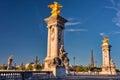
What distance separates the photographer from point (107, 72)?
3959cm

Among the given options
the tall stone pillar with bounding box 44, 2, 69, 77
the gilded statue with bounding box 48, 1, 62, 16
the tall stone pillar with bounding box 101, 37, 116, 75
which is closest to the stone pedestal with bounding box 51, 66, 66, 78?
the tall stone pillar with bounding box 44, 2, 69, 77

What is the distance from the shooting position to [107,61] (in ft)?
138

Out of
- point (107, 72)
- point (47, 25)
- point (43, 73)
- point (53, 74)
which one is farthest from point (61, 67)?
point (107, 72)

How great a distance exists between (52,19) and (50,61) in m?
6.62

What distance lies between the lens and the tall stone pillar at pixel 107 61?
4015 cm

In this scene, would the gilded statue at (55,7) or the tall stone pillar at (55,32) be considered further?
the gilded statue at (55,7)

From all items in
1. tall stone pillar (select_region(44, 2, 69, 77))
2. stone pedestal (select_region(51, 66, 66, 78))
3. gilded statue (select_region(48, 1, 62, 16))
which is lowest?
stone pedestal (select_region(51, 66, 66, 78))

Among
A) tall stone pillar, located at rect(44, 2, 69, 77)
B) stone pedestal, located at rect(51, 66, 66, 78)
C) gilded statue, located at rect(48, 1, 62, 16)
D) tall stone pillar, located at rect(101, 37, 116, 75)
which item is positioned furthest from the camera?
tall stone pillar, located at rect(101, 37, 116, 75)

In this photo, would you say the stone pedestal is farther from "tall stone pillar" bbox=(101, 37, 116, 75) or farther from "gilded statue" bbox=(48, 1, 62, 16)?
"tall stone pillar" bbox=(101, 37, 116, 75)

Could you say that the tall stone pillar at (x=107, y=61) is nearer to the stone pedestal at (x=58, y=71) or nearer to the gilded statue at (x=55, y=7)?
the gilded statue at (x=55, y=7)

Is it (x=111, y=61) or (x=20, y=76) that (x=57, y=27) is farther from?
(x=111, y=61)

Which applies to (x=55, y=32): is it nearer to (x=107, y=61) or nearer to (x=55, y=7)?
(x=55, y=7)

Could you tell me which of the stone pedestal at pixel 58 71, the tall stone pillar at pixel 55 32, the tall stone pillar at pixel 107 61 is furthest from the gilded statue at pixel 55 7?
the tall stone pillar at pixel 107 61

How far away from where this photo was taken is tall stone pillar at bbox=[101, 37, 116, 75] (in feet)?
132
